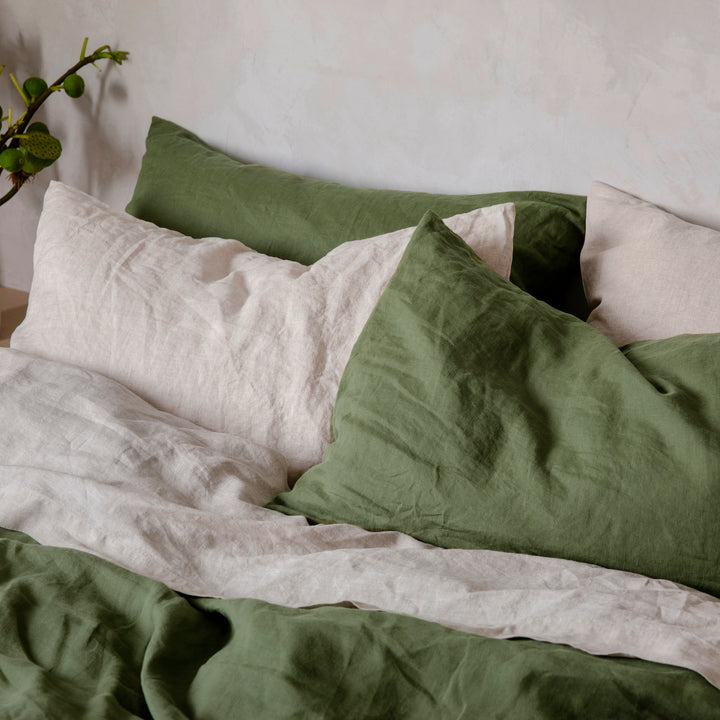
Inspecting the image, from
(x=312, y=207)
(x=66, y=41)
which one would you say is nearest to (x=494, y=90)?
(x=312, y=207)

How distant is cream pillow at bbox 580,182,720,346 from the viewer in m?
1.19

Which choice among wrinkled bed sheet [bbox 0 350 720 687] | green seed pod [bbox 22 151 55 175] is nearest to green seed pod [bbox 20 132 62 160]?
green seed pod [bbox 22 151 55 175]

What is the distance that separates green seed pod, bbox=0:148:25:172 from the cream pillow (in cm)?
105

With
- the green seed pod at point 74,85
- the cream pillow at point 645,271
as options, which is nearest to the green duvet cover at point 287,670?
the cream pillow at point 645,271

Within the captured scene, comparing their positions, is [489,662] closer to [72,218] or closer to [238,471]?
[238,471]

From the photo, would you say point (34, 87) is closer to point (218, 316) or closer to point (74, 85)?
point (74, 85)

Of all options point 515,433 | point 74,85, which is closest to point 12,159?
point 74,85

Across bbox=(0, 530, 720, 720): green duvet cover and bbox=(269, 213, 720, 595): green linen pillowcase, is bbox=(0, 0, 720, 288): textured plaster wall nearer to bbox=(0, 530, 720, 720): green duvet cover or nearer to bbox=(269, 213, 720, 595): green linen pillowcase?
bbox=(269, 213, 720, 595): green linen pillowcase

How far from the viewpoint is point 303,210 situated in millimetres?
1471

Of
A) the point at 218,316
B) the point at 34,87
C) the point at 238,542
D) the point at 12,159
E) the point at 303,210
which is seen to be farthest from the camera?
the point at 34,87

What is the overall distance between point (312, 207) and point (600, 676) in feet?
3.08

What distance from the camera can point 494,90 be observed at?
4.84 ft

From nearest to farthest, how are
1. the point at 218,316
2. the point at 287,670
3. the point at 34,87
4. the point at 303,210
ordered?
the point at 287,670 < the point at 218,316 < the point at 303,210 < the point at 34,87

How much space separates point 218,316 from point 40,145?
0.75m
